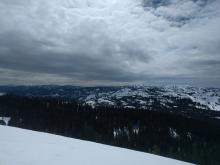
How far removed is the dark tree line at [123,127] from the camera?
79188mm

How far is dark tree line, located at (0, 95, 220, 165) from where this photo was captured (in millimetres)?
79188

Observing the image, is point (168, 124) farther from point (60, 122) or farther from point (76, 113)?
point (60, 122)

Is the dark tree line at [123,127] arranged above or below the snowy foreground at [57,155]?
below

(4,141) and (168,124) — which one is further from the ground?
(4,141)

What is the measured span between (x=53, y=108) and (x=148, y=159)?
105 m

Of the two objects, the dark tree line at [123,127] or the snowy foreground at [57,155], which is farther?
the dark tree line at [123,127]

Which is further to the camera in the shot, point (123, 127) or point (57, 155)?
point (123, 127)

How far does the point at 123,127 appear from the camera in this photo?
340 feet

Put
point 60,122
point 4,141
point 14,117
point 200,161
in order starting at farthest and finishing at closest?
point 14,117 < point 60,122 < point 200,161 < point 4,141

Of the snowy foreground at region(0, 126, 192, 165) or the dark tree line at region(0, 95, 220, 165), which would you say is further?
the dark tree line at region(0, 95, 220, 165)

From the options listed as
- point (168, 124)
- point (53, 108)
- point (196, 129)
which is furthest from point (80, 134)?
point (196, 129)

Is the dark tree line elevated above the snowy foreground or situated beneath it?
situated beneath

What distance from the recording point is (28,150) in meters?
6.04

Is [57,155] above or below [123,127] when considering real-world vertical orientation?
above
